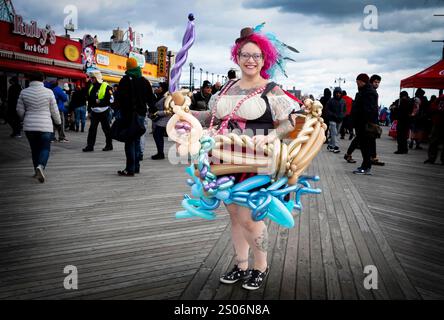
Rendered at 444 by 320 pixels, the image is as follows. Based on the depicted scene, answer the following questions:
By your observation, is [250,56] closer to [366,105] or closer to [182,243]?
[182,243]

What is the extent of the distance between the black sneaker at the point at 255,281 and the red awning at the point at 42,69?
56.5 feet

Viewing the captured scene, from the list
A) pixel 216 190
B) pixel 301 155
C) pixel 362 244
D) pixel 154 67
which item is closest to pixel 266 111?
pixel 301 155

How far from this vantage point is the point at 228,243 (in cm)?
314

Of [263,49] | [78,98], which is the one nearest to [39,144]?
[263,49]

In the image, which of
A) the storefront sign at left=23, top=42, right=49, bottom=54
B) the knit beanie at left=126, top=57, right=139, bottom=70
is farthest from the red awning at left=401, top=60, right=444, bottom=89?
the storefront sign at left=23, top=42, right=49, bottom=54

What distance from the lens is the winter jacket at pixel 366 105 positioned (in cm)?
641

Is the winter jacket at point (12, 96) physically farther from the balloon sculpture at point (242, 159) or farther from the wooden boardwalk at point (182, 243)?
the balloon sculpture at point (242, 159)

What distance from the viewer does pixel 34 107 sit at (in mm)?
5070

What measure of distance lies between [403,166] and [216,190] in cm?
712

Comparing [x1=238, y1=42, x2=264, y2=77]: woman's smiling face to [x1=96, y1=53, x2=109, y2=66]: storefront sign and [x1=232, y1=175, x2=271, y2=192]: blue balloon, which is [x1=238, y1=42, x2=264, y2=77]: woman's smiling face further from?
[x1=96, y1=53, x2=109, y2=66]: storefront sign

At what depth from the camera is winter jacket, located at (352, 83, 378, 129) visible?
252 inches

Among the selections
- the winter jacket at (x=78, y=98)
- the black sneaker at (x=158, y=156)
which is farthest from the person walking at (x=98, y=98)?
the winter jacket at (x=78, y=98)

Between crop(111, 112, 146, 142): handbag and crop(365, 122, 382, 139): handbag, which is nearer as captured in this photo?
crop(111, 112, 146, 142): handbag
